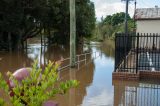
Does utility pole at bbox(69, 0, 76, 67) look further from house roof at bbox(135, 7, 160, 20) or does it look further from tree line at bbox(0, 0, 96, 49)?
house roof at bbox(135, 7, 160, 20)

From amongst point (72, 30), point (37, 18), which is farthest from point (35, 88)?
point (37, 18)

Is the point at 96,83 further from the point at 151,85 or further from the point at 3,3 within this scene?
the point at 3,3

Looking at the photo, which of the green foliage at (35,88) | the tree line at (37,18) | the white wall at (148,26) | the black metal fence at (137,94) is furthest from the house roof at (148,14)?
the green foliage at (35,88)

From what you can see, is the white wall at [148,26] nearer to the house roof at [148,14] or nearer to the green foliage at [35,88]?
the house roof at [148,14]

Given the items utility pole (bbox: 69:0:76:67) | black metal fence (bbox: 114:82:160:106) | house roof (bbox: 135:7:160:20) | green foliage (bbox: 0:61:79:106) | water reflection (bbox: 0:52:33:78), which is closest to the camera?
green foliage (bbox: 0:61:79:106)

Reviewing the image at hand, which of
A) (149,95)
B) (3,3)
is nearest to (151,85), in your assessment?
(149,95)

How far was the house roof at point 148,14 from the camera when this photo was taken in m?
34.0

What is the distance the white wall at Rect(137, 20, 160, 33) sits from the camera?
3362cm

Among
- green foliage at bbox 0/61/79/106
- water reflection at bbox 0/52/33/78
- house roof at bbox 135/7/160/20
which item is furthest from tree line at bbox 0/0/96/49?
green foliage at bbox 0/61/79/106

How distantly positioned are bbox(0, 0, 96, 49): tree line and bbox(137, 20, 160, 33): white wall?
10.0 m

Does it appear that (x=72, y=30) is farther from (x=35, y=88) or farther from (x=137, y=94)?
(x=35, y=88)

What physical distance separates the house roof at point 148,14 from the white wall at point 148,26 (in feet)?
1.37

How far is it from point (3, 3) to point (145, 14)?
15.2 meters

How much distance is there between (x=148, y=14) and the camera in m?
35.7
